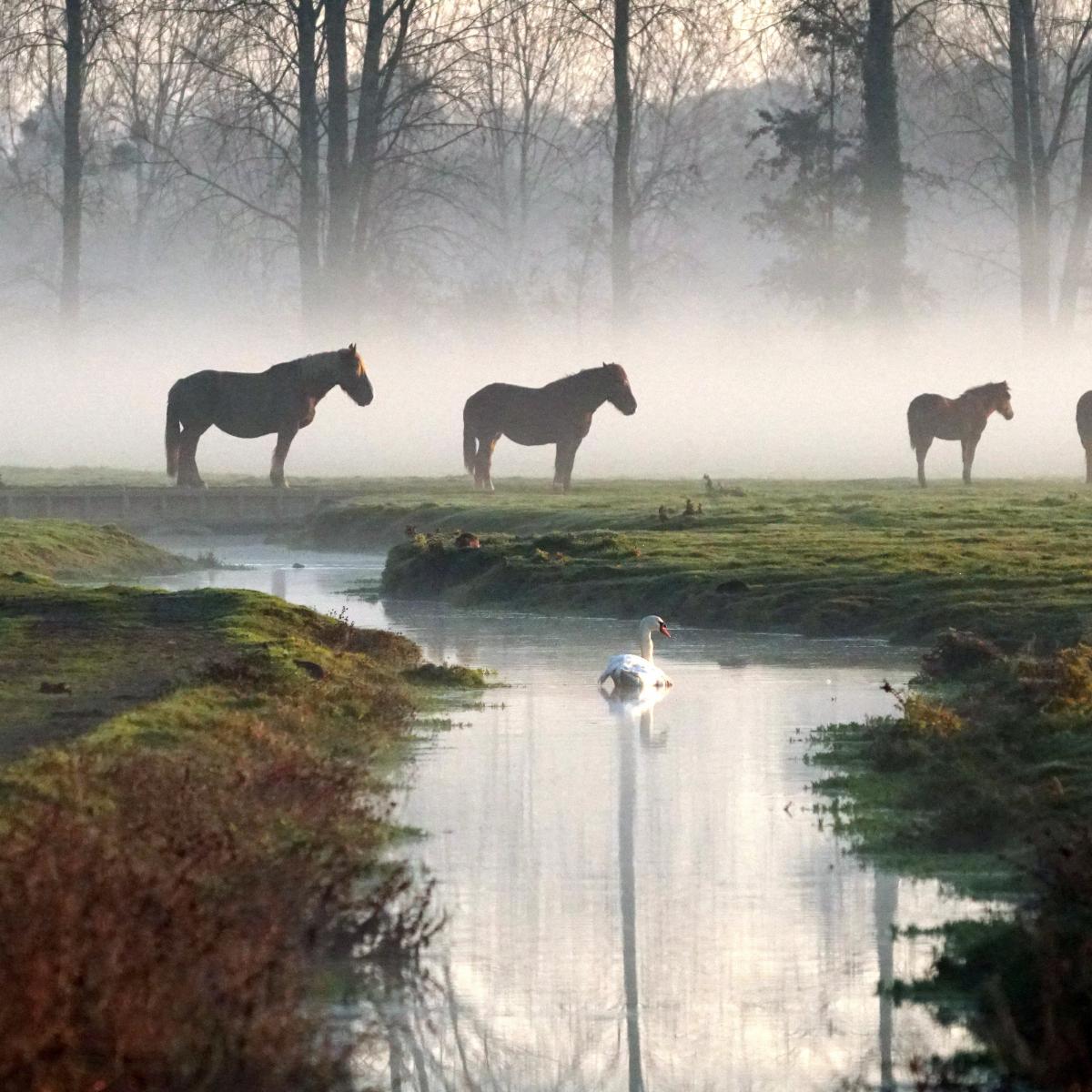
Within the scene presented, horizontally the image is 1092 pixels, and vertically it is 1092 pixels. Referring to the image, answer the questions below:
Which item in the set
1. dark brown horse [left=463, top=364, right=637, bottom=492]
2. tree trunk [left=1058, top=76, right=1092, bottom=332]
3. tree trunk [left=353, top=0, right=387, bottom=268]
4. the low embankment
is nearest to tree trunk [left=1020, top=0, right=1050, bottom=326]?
tree trunk [left=1058, top=76, right=1092, bottom=332]

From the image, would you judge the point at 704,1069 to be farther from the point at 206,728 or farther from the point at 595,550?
the point at 595,550

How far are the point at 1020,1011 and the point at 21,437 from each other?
64131mm

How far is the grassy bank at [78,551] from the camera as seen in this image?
34.9m

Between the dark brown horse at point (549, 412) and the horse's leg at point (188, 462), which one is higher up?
the dark brown horse at point (549, 412)

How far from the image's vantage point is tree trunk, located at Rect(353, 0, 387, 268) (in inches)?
2418

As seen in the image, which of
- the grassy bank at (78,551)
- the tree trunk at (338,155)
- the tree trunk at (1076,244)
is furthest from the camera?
the tree trunk at (1076,244)

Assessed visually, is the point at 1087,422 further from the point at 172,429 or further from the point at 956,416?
the point at 172,429

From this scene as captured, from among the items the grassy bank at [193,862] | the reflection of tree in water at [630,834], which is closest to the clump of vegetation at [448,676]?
the grassy bank at [193,862]

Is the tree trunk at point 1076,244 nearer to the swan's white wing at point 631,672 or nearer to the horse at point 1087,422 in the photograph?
the horse at point 1087,422

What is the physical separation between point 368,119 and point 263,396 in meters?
15.9

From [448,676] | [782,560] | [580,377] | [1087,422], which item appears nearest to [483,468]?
[580,377]

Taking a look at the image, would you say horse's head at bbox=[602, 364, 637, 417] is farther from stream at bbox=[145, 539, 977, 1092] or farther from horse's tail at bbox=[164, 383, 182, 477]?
stream at bbox=[145, 539, 977, 1092]

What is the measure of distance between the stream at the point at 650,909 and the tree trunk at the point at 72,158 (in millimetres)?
48082

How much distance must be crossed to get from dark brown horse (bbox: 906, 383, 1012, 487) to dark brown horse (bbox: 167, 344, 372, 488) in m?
11.3
